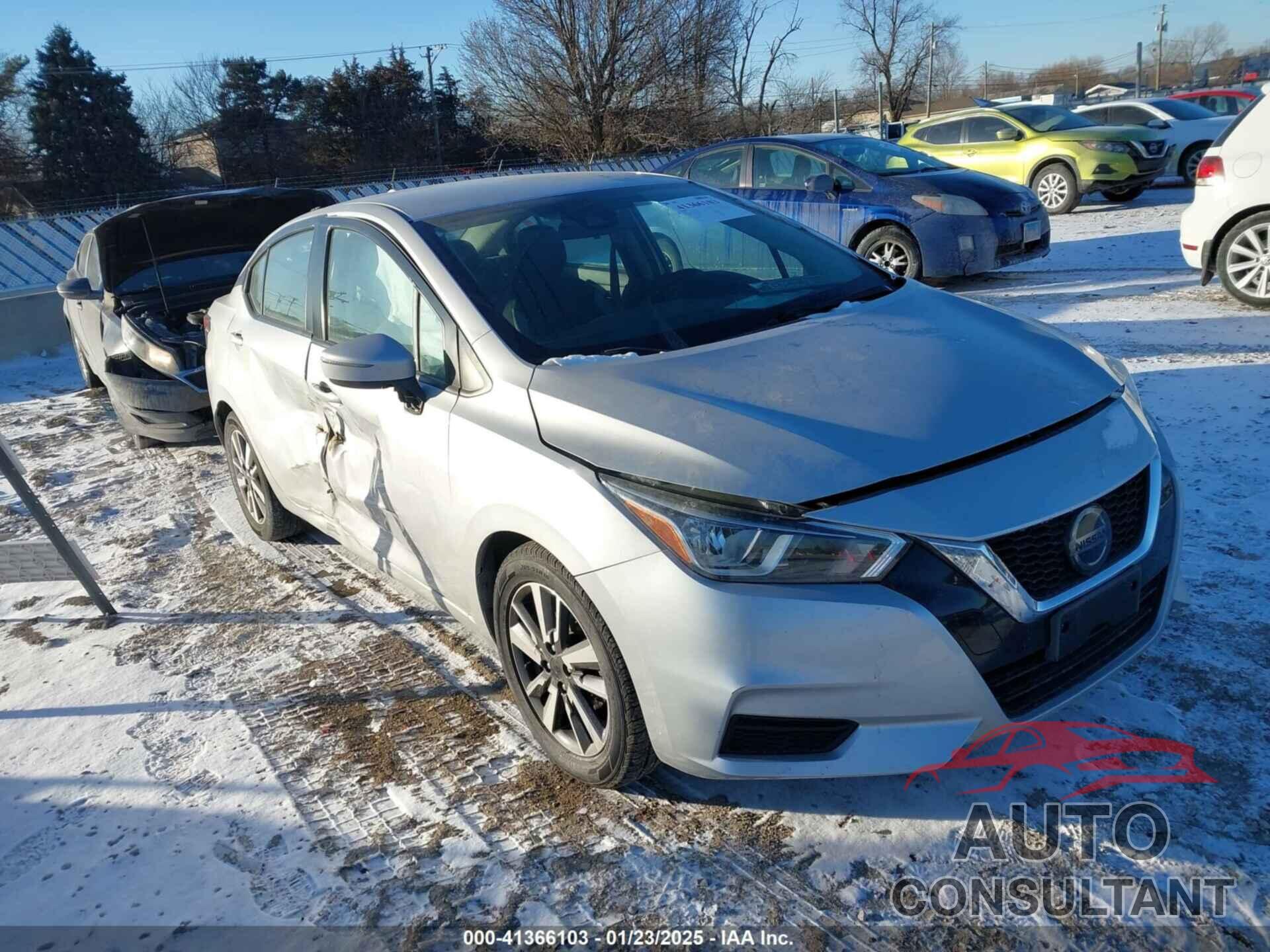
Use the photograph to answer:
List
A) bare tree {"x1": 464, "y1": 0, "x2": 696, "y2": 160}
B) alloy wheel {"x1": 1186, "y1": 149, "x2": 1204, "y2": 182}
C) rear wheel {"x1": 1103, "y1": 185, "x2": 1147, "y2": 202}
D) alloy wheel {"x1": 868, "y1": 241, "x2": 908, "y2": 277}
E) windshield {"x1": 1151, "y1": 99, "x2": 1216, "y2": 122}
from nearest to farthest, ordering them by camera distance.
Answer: alloy wheel {"x1": 868, "y1": 241, "x2": 908, "y2": 277}, rear wheel {"x1": 1103, "y1": 185, "x2": 1147, "y2": 202}, alloy wheel {"x1": 1186, "y1": 149, "x2": 1204, "y2": 182}, windshield {"x1": 1151, "y1": 99, "x2": 1216, "y2": 122}, bare tree {"x1": 464, "y1": 0, "x2": 696, "y2": 160}

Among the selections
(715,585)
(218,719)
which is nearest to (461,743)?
(218,719)

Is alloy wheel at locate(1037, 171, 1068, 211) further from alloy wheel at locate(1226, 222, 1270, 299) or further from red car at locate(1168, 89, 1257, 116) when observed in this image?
alloy wheel at locate(1226, 222, 1270, 299)

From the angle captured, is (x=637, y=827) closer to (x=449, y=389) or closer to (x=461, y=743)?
(x=461, y=743)

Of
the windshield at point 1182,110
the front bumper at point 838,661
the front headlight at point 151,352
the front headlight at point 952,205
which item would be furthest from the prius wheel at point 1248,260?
the windshield at point 1182,110

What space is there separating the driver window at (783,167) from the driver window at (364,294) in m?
6.27

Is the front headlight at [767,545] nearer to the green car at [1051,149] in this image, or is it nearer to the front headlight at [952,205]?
the front headlight at [952,205]

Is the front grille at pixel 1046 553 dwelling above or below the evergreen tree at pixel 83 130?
below

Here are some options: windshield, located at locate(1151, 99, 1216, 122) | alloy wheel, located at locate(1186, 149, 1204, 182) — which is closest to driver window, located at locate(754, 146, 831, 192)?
alloy wheel, located at locate(1186, 149, 1204, 182)

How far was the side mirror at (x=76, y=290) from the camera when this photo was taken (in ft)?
21.4

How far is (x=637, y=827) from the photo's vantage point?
2.57 m

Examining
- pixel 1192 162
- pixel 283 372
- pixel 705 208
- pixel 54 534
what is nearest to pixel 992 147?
pixel 1192 162

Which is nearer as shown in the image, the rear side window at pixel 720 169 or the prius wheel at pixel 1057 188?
the rear side window at pixel 720 169

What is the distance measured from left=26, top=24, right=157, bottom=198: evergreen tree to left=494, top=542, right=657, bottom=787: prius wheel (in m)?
43.2

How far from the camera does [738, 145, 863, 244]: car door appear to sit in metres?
8.71
